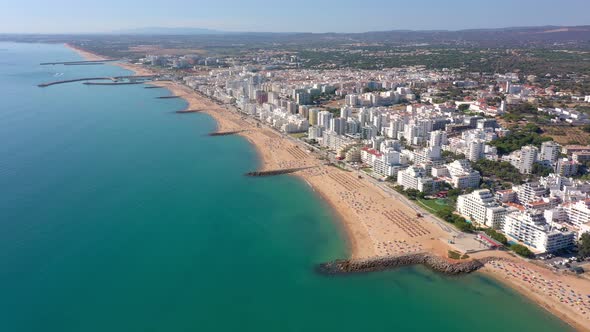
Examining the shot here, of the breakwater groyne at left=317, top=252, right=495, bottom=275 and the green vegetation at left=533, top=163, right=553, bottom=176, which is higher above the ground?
the green vegetation at left=533, top=163, right=553, bottom=176

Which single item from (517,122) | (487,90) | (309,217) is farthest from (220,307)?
(487,90)

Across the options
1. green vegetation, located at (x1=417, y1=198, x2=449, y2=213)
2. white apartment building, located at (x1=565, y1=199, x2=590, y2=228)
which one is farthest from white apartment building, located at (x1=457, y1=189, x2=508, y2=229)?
white apartment building, located at (x1=565, y1=199, x2=590, y2=228)

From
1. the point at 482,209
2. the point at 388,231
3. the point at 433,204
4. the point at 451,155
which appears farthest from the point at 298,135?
the point at 482,209

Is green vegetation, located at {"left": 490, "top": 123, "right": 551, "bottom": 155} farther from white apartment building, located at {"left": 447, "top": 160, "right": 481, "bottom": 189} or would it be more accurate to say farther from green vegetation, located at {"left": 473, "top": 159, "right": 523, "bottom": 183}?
white apartment building, located at {"left": 447, "top": 160, "right": 481, "bottom": 189}

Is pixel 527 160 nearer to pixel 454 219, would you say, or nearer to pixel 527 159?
pixel 527 159

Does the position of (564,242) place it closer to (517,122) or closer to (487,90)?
(517,122)
